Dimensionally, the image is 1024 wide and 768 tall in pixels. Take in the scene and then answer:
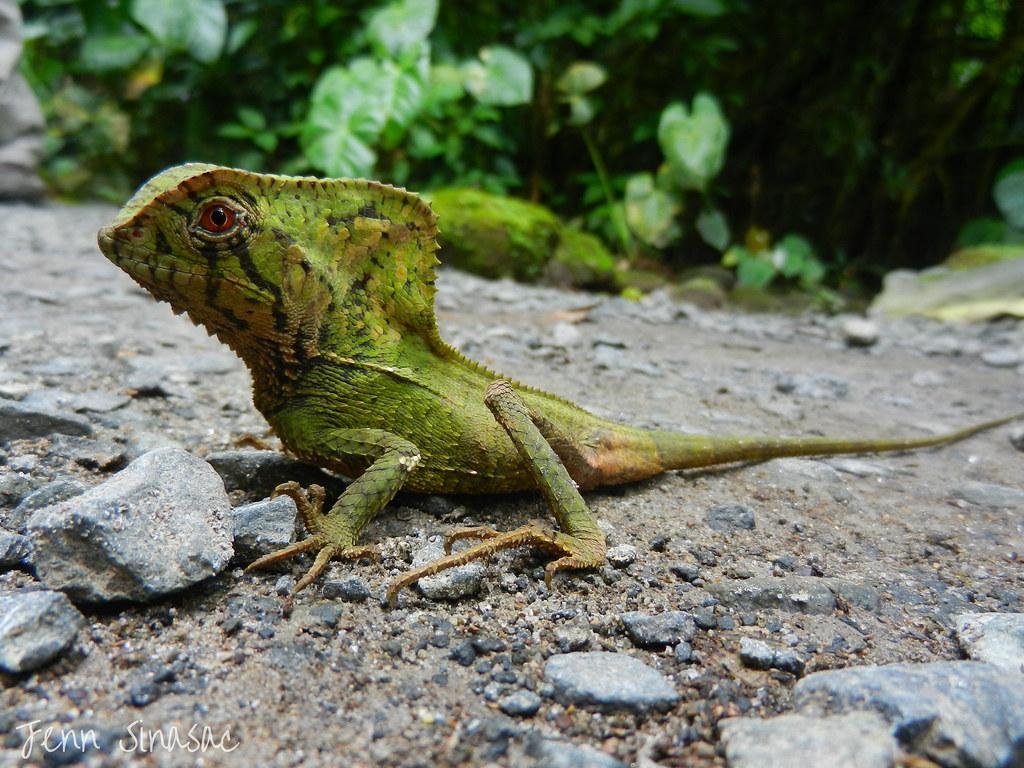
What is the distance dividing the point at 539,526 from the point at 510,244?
5.52 metres

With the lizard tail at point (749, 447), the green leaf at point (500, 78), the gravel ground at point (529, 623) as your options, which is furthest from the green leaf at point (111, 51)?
the lizard tail at point (749, 447)

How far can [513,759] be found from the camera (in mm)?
1579

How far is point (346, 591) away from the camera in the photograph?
2.11 m

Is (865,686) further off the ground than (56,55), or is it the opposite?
(56,55)

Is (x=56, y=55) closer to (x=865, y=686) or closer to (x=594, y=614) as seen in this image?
(x=594, y=614)

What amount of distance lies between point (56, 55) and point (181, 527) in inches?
417

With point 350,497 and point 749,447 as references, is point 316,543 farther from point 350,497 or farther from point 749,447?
point 749,447

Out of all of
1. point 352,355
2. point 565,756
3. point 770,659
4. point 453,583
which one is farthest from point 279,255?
point 770,659

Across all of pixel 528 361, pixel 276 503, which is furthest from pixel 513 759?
pixel 528 361

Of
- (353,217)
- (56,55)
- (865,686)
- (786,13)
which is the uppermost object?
(786,13)

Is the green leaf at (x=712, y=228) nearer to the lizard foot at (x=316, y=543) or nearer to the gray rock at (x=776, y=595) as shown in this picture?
the gray rock at (x=776, y=595)

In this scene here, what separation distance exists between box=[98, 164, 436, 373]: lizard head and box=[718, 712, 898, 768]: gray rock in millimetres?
1637

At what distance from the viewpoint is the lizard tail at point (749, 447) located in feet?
10.1

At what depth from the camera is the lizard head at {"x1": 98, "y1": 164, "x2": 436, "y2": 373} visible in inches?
88.2
